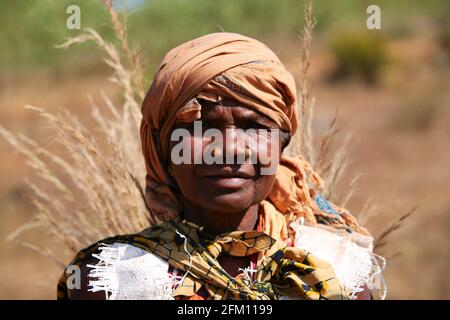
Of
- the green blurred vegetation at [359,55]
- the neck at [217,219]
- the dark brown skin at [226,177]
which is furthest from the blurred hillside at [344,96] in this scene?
the neck at [217,219]

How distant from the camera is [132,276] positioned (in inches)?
74.1

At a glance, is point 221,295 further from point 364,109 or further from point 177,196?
point 364,109

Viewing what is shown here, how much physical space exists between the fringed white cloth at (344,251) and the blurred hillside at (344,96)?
0.53 meters

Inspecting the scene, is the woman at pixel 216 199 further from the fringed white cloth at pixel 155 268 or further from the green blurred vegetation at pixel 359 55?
the green blurred vegetation at pixel 359 55

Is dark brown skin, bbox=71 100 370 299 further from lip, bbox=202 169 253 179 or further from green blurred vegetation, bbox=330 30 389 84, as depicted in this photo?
green blurred vegetation, bbox=330 30 389 84

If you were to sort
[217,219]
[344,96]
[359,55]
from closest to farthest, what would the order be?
[217,219]
[344,96]
[359,55]

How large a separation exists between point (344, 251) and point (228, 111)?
505 millimetres

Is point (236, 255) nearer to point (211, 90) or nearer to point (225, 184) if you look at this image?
point (225, 184)

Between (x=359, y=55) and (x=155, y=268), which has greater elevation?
(x=155, y=268)

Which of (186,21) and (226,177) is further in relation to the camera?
(186,21)

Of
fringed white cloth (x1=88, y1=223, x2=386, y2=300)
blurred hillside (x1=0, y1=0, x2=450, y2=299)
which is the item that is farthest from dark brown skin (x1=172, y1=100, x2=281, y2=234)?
blurred hillside (x1=0, y1=0, x2=450, y2=299)

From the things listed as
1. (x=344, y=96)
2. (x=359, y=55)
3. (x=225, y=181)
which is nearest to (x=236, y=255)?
(x=225, y=181)

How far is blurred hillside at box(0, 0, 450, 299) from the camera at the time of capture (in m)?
5.79

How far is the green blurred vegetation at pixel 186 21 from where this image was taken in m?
17.0
